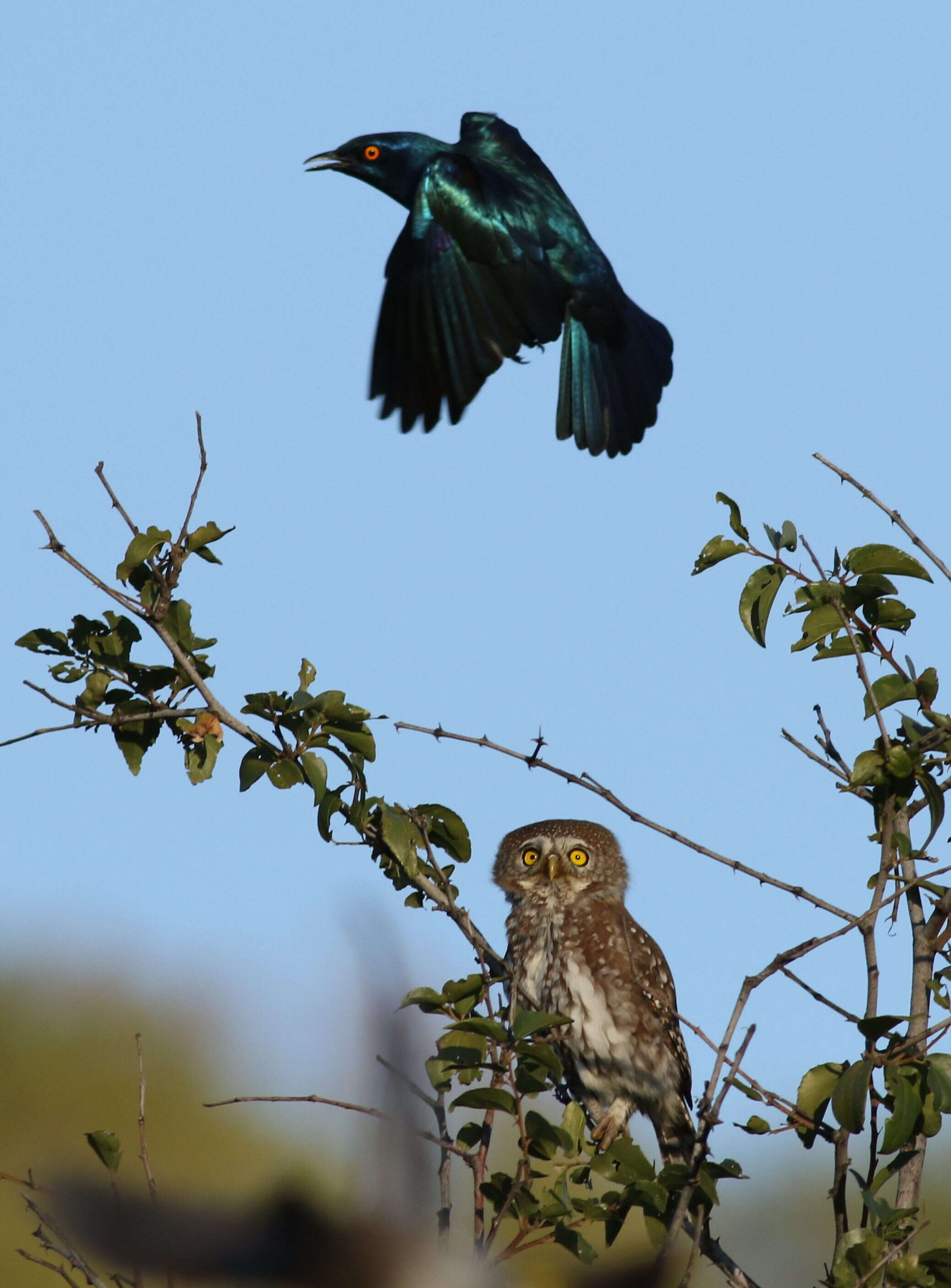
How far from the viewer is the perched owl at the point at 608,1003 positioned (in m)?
5.96

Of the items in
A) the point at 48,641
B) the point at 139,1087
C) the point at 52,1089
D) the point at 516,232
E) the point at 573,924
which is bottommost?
the point at 139,1087

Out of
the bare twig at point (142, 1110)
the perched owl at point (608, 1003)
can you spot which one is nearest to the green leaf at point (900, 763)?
the perched owl at point (608, 1003)

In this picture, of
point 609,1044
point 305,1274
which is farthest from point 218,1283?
point 609,1044

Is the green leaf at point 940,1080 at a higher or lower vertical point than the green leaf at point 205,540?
lower

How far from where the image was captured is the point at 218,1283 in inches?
87.4

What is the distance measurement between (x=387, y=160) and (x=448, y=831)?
12.5 ft

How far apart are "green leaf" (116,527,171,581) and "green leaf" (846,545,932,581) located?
6.17 ft

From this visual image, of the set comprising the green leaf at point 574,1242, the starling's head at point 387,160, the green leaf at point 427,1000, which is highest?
the starling's head at point 387,160

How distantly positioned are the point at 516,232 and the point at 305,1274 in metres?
4.94

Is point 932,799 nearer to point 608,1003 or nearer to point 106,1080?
point 608,1003

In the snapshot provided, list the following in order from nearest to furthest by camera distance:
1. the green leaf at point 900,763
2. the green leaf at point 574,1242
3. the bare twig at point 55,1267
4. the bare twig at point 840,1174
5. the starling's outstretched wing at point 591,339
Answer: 1. the bare twig at point 55,1267
2. the green leaf at point 574,1242
3. the bare twig at point 840,1174
4. the green leaf at point 900,763
5. the starling's outstretched wing at point 591,339

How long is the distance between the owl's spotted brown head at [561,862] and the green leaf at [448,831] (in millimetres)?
1859

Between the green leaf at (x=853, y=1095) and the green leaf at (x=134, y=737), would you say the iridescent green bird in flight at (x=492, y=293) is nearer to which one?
the green leaf at (x=134, y=737)

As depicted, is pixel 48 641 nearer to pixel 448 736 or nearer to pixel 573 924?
pixel 448 736
